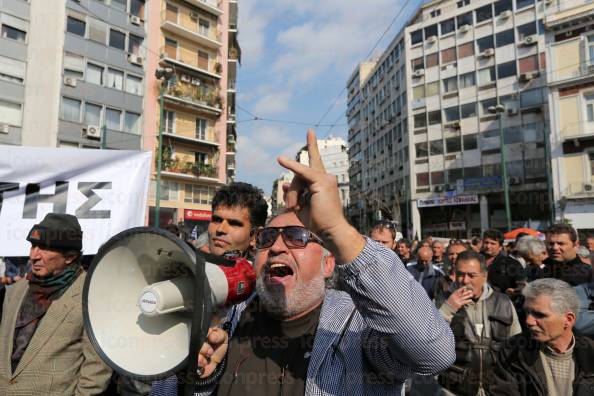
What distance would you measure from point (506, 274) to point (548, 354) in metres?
2.50

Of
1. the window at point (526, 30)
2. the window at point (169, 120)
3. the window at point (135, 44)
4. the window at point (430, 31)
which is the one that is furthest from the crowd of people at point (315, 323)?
the window at point (430, 31)

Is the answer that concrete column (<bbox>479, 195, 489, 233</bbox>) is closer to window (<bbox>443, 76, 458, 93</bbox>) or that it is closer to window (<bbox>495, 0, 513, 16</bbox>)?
window (<bbox>443, 76, 458, 93</bbox>)

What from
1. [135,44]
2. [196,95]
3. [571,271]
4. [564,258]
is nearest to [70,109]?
[135,44]

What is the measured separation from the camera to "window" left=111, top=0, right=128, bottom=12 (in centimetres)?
2470

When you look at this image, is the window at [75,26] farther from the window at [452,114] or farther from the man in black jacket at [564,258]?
the window at [452,114]

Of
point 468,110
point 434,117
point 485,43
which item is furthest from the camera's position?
point 434,117

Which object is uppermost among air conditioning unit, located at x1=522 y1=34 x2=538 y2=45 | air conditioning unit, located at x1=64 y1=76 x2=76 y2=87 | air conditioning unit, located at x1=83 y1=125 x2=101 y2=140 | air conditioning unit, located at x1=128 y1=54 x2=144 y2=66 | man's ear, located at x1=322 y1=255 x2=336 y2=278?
air conditioning unit, located at x1=522 y1=34 x2=538 y2=45

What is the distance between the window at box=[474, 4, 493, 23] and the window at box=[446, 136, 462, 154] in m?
9.37

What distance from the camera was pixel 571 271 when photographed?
4.54m

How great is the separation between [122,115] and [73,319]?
25263mm

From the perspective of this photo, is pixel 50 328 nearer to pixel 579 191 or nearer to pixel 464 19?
pixel 579 191

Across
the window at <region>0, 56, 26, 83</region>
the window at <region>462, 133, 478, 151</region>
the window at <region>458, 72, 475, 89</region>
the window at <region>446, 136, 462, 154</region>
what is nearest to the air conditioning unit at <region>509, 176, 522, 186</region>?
the window at <region>462, 133, 478, 151</region>

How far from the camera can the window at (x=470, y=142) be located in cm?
3278

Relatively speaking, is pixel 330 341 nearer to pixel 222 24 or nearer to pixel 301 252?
pixel 301 252
